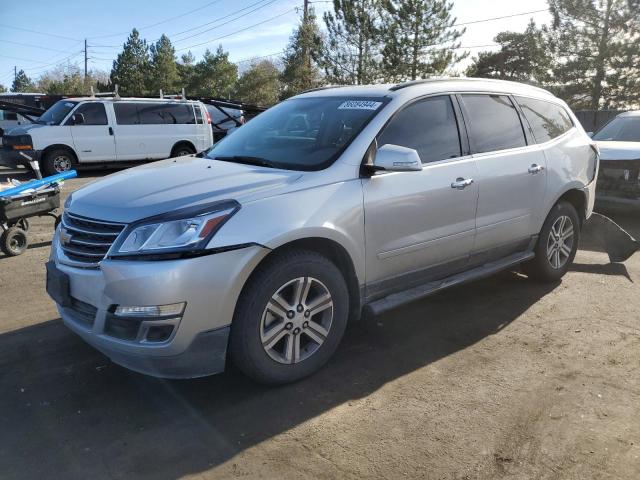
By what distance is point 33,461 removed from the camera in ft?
8.77

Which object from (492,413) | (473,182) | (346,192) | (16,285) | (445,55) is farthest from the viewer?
(445,55)

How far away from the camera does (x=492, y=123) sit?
15.0ft

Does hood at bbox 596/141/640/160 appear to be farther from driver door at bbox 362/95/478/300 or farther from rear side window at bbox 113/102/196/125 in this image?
rear side window at bbox 113/102/196/125

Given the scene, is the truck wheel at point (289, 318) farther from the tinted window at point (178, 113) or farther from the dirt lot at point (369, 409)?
the tinted window at point (178, 113)

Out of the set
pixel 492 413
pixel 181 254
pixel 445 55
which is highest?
pixel 445 55

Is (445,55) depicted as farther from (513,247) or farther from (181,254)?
(181,254)

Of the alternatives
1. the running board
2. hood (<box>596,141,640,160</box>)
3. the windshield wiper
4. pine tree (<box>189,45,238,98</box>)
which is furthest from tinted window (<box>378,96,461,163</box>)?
pine tree (<box>189,45,238,98</box>)

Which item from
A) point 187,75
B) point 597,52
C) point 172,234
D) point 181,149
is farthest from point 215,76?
point 172,234

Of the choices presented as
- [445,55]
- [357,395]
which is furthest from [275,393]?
[445,55]

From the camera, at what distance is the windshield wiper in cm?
377

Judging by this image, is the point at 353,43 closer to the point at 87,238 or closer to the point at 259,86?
the point at 259,86

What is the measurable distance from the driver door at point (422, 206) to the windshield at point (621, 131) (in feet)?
20.4

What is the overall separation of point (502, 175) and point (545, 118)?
113 cm

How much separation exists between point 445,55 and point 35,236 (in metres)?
27.8
